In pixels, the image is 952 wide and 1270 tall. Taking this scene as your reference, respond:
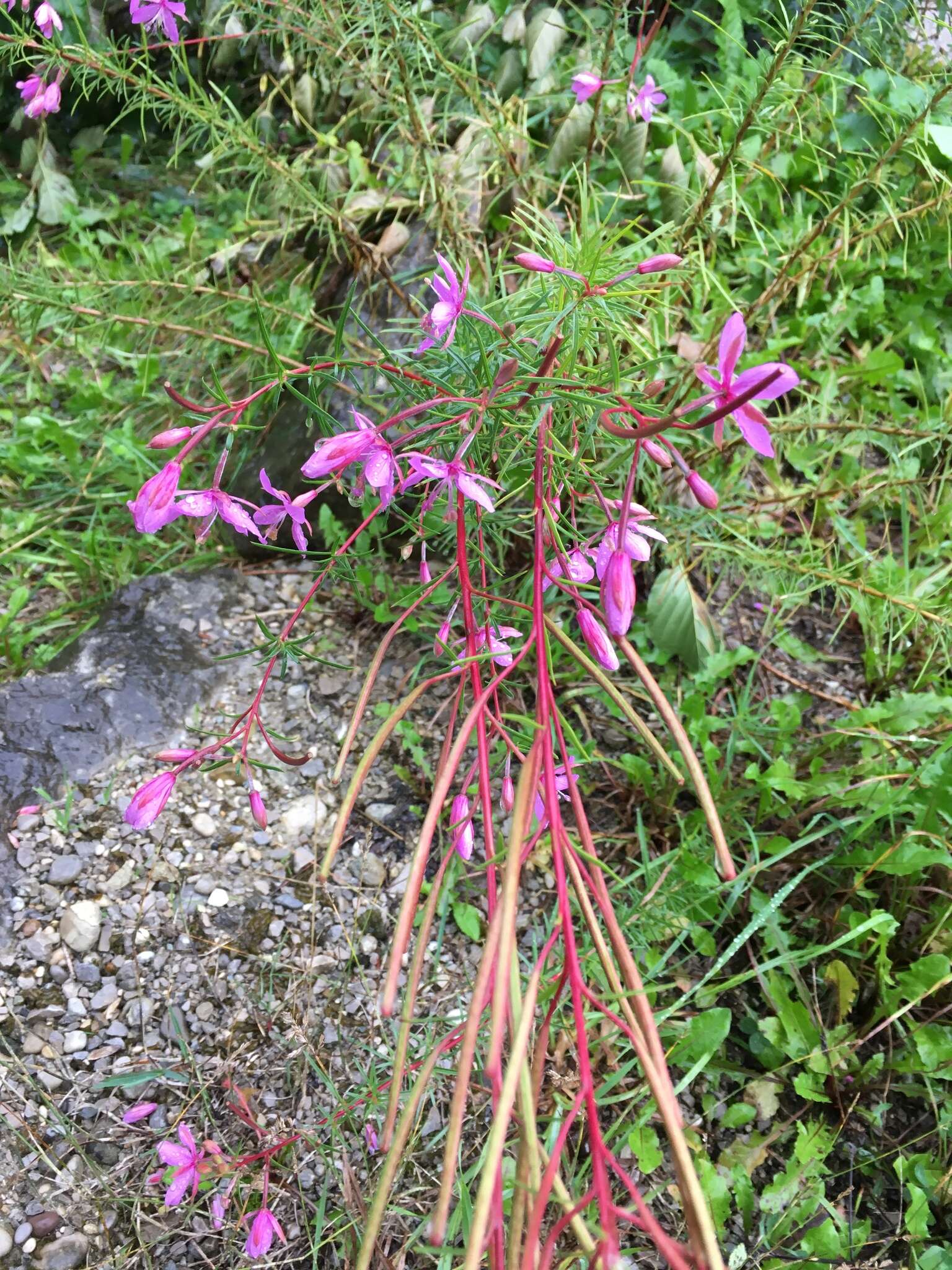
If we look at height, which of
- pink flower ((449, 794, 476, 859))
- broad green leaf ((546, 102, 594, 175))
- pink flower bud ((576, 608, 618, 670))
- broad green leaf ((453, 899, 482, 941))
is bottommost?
broad green leaf ((453, 899, 482, 941))

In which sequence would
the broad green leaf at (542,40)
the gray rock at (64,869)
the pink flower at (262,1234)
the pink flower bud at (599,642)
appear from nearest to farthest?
the pink flower bud at (599,642) < the pink flower at (262,1234) < the gray rock at (64,869) < the broad green leaf at (542,40)

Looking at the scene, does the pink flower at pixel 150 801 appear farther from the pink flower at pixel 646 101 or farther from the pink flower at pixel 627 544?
the pink flower at pixel 646 101

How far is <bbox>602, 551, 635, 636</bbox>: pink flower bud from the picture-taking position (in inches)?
25.9

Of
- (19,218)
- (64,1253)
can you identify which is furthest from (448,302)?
(19,218)

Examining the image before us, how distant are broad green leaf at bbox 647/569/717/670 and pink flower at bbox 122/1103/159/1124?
1006mm

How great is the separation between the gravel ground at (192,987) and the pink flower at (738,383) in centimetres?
65

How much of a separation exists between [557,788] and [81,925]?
77 cm

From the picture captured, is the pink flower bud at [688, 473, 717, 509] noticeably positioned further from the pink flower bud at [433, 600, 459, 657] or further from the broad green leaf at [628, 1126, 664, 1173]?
the broad green leaf at [628, 1126, 664, 1173]

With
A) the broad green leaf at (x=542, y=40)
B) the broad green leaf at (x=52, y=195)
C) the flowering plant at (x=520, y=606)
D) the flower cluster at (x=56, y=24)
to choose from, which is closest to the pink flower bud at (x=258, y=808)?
the flowering plant at (x=520, y=606)

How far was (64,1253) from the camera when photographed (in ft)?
3.21

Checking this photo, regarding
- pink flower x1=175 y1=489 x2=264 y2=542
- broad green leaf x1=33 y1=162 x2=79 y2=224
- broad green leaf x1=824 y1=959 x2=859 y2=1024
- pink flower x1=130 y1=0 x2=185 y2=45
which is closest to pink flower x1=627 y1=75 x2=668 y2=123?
pink flower x1=130 y1=0 x2=185 y2=45

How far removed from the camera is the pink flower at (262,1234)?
940 mm

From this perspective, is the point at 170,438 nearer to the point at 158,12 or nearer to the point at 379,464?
the point at 379,464

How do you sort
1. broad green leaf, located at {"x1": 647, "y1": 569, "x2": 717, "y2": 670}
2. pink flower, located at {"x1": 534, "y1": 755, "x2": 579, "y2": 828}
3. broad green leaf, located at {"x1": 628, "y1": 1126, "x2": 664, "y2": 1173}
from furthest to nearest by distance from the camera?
broad green leaf, located at {"x1": 647, "y1": 569, "x2": 717, "y2": 670}, broad green leaf, located at {"x1": 628, "y1": 1126, "x2": 664, "y2": 1173}, pink flower, located at {"x1": 534, "y1": 755, "x2": 579, "y2": 828}
